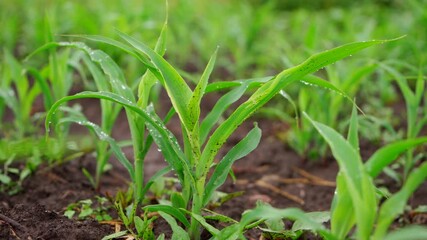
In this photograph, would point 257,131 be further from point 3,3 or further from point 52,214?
point 3,3

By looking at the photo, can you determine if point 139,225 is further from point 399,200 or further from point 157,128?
point 399,200

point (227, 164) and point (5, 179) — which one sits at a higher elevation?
point (227, 164)

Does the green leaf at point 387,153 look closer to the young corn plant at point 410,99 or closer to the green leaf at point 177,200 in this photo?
the green leaf at point 177,200

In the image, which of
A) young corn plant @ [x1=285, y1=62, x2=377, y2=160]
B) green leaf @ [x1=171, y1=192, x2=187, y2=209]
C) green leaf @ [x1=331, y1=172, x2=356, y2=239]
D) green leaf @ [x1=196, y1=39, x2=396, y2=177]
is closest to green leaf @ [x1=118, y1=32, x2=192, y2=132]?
green leaf @ [x1=196, y1=39, x2=396, y2=177]

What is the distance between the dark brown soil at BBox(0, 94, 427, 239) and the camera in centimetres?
168

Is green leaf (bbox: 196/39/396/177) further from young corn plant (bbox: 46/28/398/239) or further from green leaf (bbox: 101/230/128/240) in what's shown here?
green leaf (bbox: 101/230/128/240)

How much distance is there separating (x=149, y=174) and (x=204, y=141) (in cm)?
83

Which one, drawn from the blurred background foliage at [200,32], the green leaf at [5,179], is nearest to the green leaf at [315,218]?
the green leaf at [5,179]

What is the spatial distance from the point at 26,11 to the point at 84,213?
3.41 m

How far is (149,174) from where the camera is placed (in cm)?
266

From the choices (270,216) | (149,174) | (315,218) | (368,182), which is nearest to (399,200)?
(368,182)

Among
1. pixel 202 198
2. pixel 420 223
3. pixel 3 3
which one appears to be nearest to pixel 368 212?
pixel 202 198

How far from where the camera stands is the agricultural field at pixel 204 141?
5.00 feet

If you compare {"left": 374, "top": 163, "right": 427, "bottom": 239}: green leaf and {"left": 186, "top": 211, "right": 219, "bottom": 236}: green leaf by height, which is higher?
{"left": 374, "top": 163, "right": 427, "bottom": 239}: green leaf
